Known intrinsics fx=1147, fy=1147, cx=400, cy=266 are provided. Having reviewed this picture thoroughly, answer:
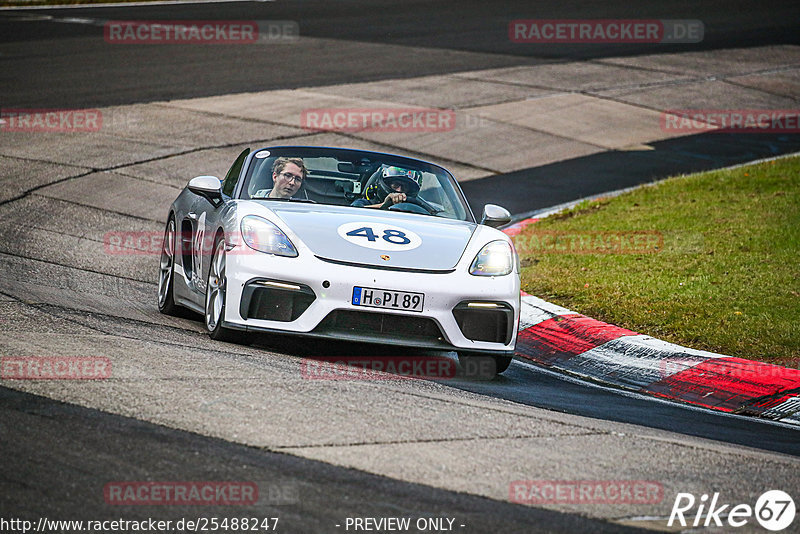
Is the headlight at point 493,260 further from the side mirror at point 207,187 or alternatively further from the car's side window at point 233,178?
the car's side window at point 233,178

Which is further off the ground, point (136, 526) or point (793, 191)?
point (136, 526)

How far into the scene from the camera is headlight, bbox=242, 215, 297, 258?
666 centimetres

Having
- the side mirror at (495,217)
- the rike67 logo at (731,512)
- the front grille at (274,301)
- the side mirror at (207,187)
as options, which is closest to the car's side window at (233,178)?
the side mirror at (207,187)

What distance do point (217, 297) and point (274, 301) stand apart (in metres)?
0.47

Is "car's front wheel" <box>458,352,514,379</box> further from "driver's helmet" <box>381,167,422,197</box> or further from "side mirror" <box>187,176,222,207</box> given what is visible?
"side mirror" <box>187,176,222,207</box>

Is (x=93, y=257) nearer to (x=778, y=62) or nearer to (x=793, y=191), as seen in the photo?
(x=793, y=191)

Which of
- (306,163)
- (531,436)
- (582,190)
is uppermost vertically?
(306,163)

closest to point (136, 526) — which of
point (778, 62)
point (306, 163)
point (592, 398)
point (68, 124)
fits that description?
point (592, 398)

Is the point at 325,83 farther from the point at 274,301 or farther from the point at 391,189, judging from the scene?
the point at 274,301

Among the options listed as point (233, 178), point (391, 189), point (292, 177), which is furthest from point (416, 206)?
point (233, 178)

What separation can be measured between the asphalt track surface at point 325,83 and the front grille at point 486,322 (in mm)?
292

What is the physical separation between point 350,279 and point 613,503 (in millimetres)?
2542

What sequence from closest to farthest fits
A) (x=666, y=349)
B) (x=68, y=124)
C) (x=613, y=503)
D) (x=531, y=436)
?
(x=613, y=503)
(x=531, y=436)
(x=666, y=349)
(x=68, y=124)

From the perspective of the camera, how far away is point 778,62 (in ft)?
79.1
